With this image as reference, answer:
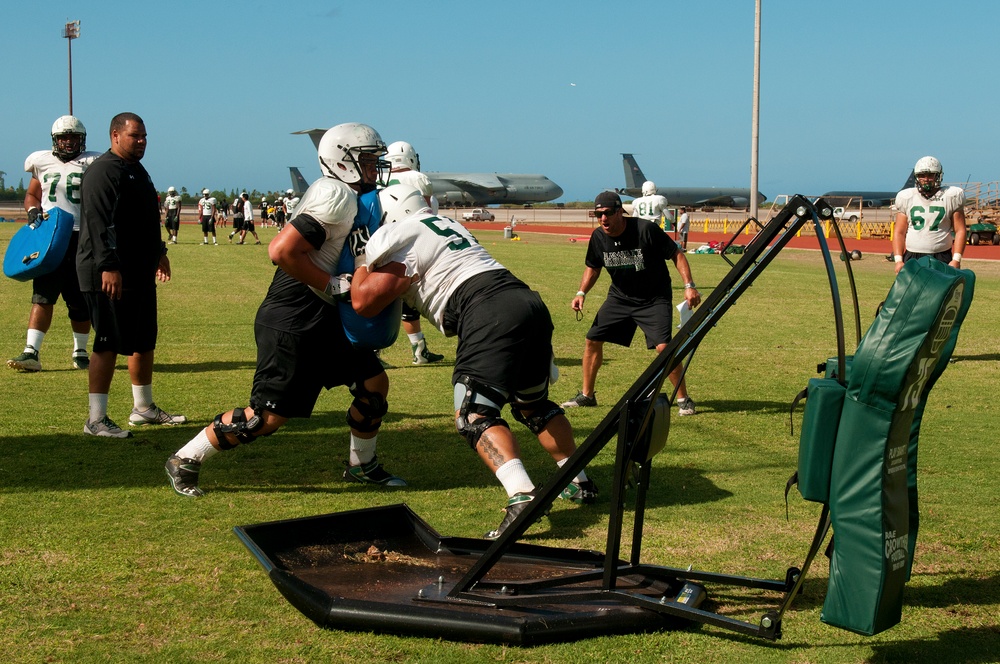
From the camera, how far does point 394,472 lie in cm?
629

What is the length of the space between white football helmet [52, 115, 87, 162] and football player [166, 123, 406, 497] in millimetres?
4126

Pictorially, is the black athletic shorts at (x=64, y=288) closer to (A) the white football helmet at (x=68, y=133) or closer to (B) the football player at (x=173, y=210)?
(A) the white football helmet at (x=68, y=133)

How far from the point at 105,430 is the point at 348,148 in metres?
2.90

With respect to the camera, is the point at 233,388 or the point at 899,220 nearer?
the point at 233,388

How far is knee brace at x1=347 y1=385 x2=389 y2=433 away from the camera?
A: 576cm

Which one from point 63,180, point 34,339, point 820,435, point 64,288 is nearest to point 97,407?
point 63,180

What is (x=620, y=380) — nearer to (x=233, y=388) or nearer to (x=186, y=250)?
(x=233, y=388)

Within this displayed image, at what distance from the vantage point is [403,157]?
25.8 ft

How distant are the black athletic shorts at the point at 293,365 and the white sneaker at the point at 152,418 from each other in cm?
229

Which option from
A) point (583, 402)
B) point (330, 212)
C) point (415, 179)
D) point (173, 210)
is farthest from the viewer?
point (173, 210)

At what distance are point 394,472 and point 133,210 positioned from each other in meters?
2.45

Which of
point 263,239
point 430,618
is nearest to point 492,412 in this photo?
point 430,618

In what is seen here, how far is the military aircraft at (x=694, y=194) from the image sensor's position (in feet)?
306

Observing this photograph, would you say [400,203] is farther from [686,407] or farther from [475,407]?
[686,407]
